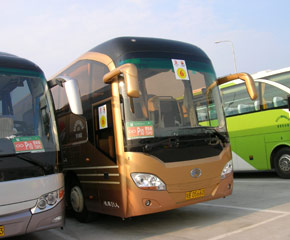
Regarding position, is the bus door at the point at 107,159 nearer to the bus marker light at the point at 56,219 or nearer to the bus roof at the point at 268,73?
the bus marker light at the point at 56,219

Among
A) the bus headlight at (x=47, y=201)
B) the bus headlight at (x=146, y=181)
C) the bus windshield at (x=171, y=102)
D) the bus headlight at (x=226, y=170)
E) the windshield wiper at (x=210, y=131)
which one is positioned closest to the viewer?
the bus headlight at (x=47, y=201)

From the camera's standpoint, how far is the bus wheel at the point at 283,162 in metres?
11.5

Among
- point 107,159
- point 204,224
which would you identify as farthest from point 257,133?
point 107,159

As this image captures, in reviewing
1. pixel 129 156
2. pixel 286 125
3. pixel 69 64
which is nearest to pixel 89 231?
pixel 129 156

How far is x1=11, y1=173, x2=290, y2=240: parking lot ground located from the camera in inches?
223

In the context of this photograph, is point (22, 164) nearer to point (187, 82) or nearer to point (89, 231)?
point (89, 231)

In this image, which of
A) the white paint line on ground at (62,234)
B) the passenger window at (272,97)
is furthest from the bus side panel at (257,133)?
the white paint line on ground at (62,234)

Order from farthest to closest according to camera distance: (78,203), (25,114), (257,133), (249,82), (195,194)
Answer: (257,133)
(78,203)
(249,82)
(195,194)
(25,114)

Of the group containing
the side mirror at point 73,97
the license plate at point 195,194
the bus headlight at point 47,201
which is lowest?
the license plate at point 195,194

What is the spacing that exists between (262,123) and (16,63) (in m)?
8.40

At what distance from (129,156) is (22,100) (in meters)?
1.79

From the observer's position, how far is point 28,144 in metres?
5.17

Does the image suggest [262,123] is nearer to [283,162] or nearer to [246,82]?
[283,162]

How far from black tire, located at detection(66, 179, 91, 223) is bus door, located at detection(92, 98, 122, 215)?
82 centimetres
